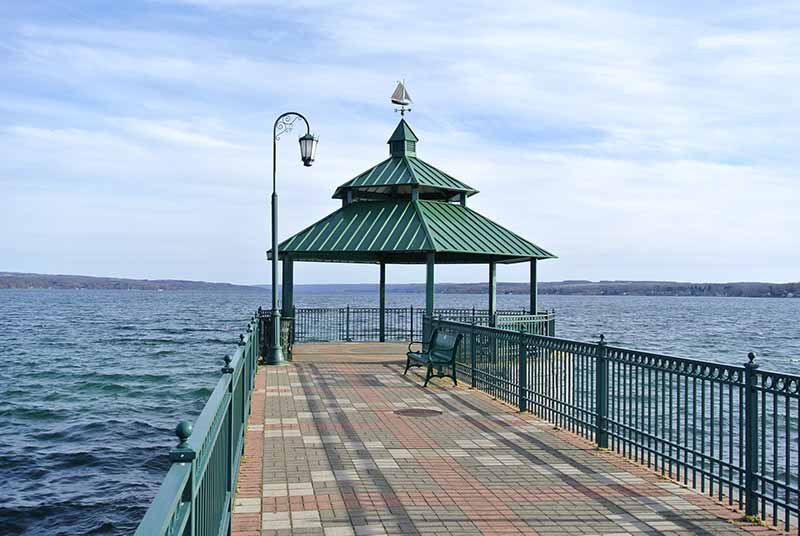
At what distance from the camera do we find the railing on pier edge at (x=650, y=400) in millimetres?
6055

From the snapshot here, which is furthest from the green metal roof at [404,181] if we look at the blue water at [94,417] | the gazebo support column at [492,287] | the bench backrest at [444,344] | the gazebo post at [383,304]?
the blue water at [94,417]

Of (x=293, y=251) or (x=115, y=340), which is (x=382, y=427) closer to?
(x=293, y=251)

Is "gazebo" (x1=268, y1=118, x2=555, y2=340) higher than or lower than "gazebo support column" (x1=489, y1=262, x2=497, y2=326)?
higher

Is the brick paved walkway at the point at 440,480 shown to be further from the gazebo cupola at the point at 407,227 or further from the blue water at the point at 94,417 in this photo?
the gazebo cupola at the point at 407,227

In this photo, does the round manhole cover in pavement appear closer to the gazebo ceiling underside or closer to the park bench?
the park bench

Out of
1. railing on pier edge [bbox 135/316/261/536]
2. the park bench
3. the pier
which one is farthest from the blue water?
railing on pier edge [bbox 135/316/261/536]

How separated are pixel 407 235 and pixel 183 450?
15.9 metres

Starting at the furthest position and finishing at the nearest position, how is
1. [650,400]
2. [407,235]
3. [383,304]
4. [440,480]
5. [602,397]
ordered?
[383,304], [407,235], [602,397], [650,400], [440,480]

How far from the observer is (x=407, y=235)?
1891 cm

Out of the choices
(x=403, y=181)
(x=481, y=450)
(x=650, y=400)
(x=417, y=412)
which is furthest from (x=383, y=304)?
(x=650, y=400)

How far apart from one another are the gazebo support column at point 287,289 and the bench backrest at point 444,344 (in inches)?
213

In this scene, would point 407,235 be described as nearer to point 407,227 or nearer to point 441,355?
point 407,227

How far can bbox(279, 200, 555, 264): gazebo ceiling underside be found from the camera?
18578mm

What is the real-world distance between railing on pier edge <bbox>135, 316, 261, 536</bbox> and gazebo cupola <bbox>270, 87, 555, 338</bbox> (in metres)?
12.6
